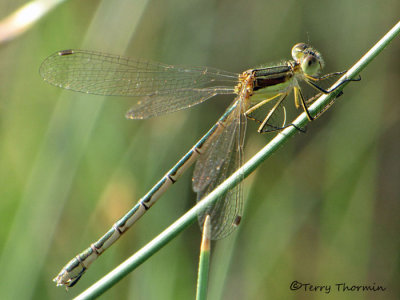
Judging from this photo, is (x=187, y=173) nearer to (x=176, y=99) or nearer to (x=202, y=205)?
(x=176, y=99)

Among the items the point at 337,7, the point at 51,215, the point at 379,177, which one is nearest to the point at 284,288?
the point at 379,177

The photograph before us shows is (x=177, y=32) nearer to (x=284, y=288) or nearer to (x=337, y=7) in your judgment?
(x=337, y=7)

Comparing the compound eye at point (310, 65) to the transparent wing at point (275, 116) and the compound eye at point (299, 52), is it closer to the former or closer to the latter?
the compound eye at point (299, 52)

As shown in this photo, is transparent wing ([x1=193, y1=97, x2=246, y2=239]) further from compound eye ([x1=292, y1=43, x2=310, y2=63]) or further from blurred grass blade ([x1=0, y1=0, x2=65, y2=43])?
blurred grass blade ([x1=0, y1=0, x2=65, y2=43])

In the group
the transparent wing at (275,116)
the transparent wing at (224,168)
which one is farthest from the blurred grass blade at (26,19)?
the transparent wing at (275,116)

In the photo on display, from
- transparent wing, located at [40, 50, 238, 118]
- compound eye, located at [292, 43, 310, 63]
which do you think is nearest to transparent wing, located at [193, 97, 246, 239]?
transparent wing, located at [40, 50, 238, 118]
